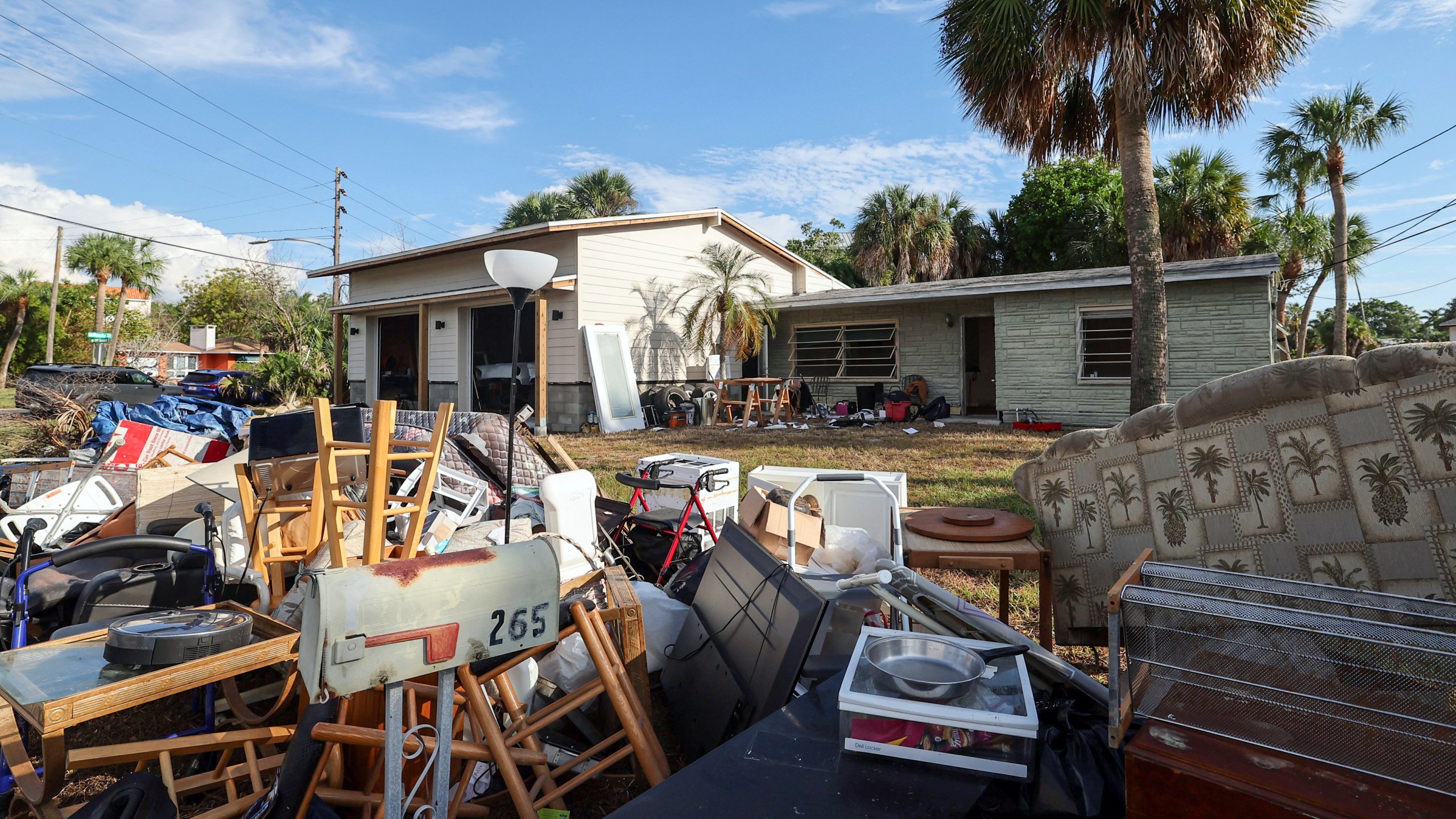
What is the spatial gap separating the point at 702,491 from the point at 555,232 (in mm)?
9400

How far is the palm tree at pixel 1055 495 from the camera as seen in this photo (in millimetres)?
3236

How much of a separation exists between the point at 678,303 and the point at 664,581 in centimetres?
1147

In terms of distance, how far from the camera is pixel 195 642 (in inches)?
86.3

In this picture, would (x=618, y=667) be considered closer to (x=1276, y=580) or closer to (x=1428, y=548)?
(x=1276, y=580)

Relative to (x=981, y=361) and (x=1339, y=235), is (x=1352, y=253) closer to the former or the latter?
(x=1339, y=235)

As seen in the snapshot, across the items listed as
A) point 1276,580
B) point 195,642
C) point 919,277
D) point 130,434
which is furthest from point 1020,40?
point 919,277

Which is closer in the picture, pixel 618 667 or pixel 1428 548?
pixel 1428 548

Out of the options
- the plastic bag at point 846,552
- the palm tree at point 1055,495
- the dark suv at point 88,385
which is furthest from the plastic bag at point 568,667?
the dark suv at point 88,385

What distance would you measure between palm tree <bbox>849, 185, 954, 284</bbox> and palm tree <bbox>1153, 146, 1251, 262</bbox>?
651 cm

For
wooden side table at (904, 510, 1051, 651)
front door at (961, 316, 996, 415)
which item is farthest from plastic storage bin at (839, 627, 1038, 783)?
front door at (961, 316, 996, 415)

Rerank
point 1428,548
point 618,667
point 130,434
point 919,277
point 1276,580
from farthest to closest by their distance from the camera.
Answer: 1. point 919,277
2. point 130,434
3. point 618,667
4. point 1428,548
5. point 1276,580

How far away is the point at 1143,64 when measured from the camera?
26.1 feet

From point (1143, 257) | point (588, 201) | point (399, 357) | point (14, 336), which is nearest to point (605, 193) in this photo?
point (588, 201)

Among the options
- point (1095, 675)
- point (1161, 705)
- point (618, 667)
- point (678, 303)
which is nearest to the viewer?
point (1161, 705)
